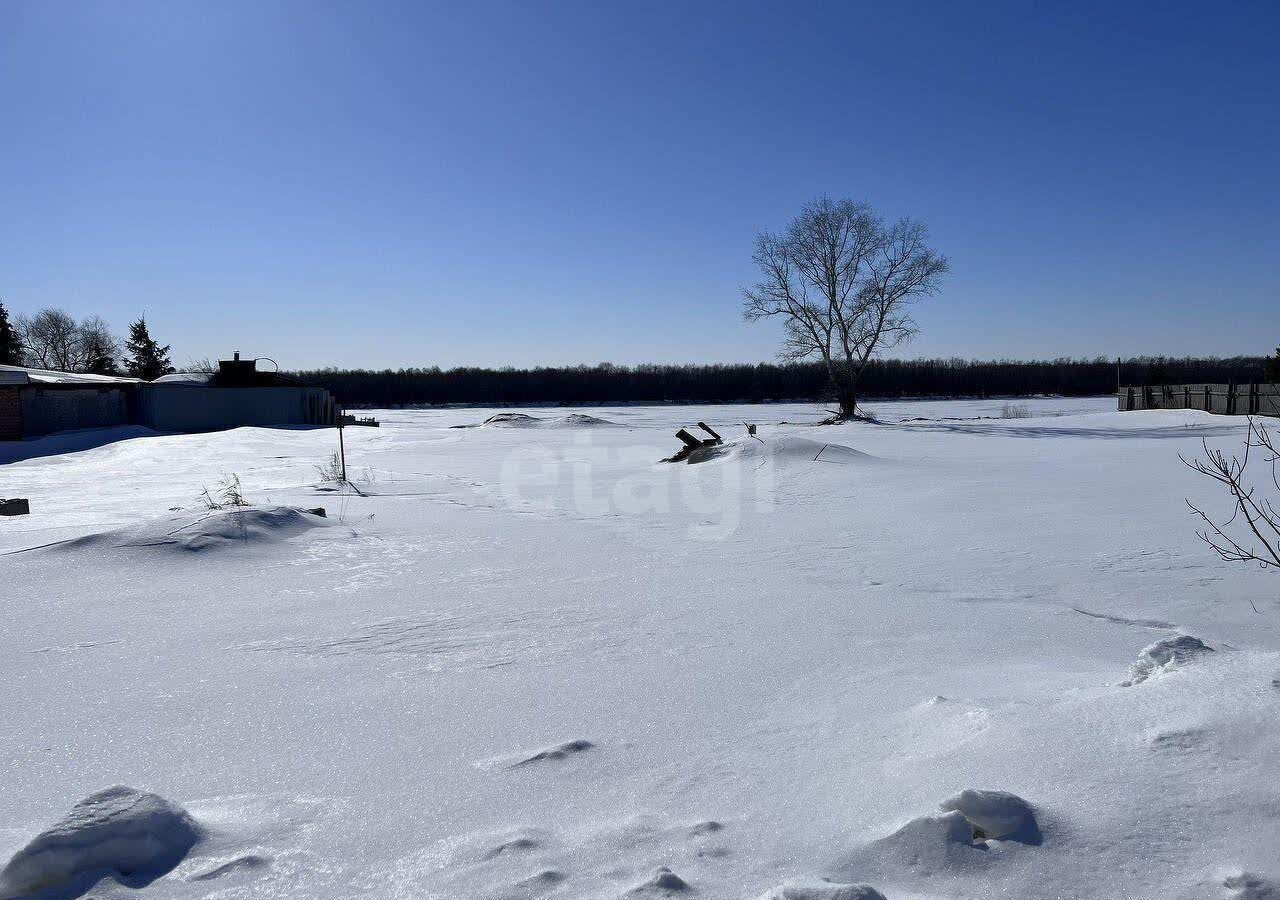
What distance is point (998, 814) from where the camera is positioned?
2336mm

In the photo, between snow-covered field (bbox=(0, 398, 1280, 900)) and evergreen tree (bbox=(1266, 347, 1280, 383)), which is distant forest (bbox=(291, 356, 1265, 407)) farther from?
snow-covered field (bbox=(0, 398, 1280, 900))

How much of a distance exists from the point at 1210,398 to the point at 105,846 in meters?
32.1

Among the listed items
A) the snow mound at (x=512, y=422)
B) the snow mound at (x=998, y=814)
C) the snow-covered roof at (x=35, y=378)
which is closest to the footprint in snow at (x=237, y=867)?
the snow mound at (x=998, y=814)

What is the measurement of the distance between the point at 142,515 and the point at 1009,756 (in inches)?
384

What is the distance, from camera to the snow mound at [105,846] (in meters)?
2.21

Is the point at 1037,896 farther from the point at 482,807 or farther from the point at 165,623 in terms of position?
the point at 165,623

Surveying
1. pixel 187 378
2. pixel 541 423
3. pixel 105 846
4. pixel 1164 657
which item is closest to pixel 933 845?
pixel 1164 657

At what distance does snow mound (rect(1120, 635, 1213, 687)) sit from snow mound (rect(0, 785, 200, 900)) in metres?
3.60

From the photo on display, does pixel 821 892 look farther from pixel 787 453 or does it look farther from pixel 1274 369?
pixel 1274 369

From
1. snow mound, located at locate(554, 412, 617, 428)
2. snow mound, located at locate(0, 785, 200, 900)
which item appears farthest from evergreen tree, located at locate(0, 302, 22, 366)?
snow mound, located at locate(0, 785, 200, 900)

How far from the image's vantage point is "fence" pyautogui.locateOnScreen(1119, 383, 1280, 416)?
24.4 m

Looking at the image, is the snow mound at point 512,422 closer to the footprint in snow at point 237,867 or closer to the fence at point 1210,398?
the fence at point 1210,398

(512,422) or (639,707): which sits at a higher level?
(512,422)

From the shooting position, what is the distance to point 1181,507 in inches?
352
